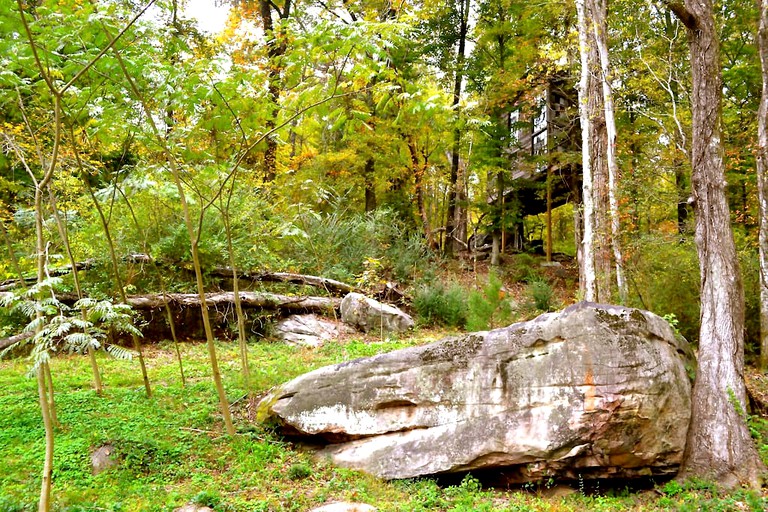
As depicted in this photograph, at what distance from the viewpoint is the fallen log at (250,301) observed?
8414 millimetres

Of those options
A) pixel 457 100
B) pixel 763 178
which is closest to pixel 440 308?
pixel 763 178

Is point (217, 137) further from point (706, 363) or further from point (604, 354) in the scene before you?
point (706, 363)

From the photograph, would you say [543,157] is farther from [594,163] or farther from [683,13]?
[683,13]

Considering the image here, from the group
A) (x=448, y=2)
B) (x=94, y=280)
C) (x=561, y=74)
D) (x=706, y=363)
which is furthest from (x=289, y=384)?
(x=448, y=2)

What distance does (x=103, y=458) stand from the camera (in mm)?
4230

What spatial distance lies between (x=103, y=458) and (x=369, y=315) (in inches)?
237

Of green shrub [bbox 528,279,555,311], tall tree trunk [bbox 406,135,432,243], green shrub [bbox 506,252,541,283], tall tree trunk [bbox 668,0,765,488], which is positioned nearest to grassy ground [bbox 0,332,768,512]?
tall tree trunk [bbox 668,0,765,488]

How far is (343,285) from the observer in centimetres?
1082

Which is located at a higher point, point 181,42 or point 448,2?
point 448,2

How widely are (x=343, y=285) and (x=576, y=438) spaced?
702cm

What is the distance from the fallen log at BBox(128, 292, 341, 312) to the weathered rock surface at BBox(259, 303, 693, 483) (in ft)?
13.4

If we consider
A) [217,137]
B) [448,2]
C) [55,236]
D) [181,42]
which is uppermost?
[448,2]

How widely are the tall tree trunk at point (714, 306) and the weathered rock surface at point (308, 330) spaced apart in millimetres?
5989

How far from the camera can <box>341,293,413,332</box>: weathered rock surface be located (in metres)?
9.75
